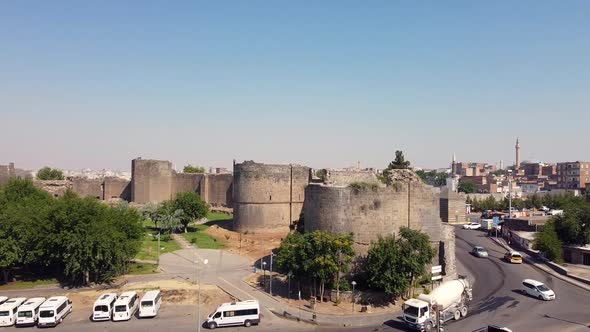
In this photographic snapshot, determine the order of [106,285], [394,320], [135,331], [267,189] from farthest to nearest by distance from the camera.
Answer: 1. [267,189]
2. [106,285]
3. [394,320]
4. [135,331]

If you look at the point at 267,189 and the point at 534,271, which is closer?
the point at 534,271

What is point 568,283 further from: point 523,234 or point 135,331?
point 135,331

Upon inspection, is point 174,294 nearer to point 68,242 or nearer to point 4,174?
point 68,242

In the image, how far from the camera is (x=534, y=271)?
1371 inches

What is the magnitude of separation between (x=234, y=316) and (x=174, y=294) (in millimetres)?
5802

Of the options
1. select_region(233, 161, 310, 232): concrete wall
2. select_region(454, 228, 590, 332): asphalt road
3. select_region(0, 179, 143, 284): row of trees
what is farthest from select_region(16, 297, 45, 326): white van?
select_region(233, 161, 310, 232): concrete wall

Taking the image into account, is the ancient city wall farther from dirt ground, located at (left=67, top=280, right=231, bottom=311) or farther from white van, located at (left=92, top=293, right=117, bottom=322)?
white van, located at (left=92, top=293, right=117, bottom=322)

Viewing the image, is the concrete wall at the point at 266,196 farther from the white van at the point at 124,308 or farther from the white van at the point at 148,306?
the white van at the point at 124,308

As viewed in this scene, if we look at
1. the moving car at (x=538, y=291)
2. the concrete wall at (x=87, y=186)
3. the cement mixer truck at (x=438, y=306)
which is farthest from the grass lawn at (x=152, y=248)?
the concrete wall at (x=87, y=186)

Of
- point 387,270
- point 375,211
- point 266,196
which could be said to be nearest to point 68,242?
point 375,211

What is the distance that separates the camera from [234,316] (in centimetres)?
2242

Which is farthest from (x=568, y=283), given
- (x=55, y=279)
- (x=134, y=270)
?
(x=55, y=279)

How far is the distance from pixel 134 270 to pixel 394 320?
1843 centimetres

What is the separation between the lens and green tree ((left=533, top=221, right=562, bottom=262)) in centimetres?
3691
